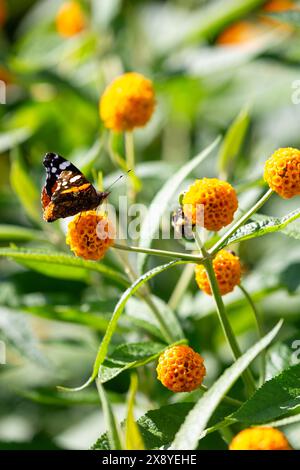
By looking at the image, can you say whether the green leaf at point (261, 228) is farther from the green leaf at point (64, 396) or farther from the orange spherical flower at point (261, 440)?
the green leaf at point (64, 396)

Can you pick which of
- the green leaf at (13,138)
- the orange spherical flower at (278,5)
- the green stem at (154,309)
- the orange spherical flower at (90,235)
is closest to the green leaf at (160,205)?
the green stem at (154,309)

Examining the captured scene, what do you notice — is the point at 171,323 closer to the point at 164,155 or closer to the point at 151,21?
the point at 164,155

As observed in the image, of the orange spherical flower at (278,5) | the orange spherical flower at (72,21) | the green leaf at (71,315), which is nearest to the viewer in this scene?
the green leaf at (71,315)

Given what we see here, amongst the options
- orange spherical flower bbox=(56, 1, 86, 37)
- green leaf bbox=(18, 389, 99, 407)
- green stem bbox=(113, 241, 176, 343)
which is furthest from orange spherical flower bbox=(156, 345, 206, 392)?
orange spherical flower bbox=(56, 1, 86, 37)

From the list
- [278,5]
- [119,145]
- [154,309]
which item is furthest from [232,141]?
[278,5]

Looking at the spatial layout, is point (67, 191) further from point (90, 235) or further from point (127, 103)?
point (127, 103)

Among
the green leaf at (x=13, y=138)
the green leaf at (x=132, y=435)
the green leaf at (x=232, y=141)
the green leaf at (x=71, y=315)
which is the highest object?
the green leaf at (x=13, y=138)
